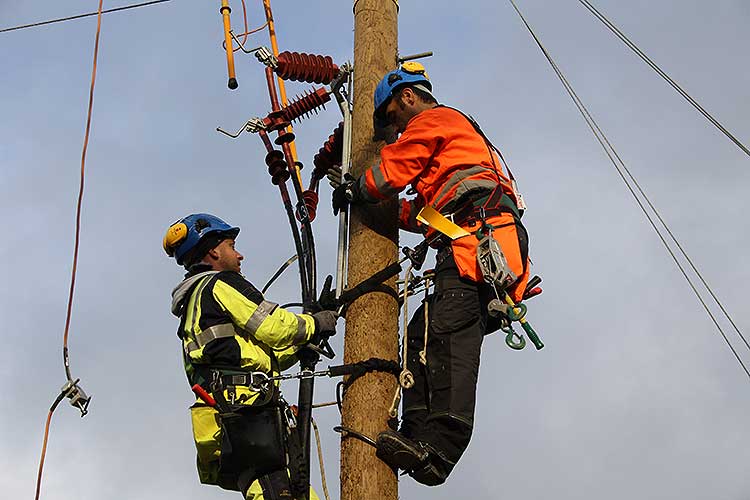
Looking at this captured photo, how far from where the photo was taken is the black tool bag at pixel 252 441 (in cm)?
452

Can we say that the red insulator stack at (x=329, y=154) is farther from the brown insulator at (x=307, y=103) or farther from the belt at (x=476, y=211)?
the belt at (x=476, y=211)

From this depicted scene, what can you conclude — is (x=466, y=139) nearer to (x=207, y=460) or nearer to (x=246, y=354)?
(x=246, y=354)

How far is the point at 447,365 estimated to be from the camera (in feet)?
14.2

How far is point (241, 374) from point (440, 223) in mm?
1036

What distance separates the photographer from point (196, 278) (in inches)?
194

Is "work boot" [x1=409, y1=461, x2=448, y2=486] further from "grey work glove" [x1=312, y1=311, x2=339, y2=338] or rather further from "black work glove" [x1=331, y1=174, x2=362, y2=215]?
"black work glove" [x1=331, y1=174, x2=362, y2=215]

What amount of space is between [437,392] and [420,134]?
113 centimetres

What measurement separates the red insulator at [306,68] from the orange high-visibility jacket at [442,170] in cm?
84

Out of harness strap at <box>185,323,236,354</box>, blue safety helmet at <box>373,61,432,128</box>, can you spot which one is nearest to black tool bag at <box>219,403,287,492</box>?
harness strap at <box>185,323,236,354</box>

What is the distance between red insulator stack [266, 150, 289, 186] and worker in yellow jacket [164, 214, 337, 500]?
0.61 m

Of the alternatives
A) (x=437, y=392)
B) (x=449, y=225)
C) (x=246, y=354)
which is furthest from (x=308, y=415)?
(x=449, y=225)

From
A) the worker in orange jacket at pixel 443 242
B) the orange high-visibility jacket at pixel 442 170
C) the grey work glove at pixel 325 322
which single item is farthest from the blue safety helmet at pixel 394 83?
the grey work glove at pixel 325 322

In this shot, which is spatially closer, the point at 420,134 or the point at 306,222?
the point at 420,134

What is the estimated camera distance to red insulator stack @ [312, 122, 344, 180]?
18.1ft
